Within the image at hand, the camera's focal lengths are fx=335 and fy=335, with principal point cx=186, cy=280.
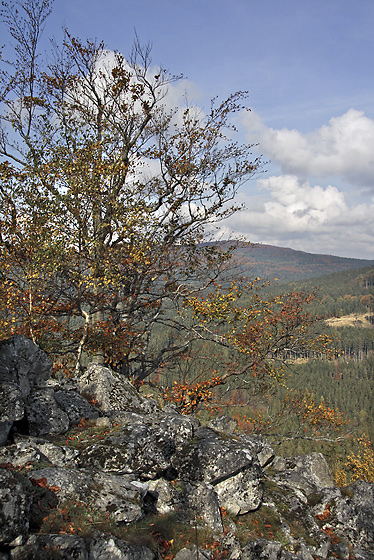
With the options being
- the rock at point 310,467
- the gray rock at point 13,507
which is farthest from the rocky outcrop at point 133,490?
the rock at point 310,467

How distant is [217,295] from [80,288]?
6.98 m

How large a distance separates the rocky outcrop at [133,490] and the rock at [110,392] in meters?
0.05

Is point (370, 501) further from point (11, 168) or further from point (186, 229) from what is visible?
point (11, 168)

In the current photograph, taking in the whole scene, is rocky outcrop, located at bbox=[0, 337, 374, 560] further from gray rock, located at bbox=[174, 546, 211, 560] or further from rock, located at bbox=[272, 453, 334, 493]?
rock, located at bbox=[272, 453, 334, 493]

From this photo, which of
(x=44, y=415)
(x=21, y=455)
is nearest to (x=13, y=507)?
(x=21, y=455)

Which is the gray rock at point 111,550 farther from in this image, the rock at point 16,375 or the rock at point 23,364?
the rock at point 23,364

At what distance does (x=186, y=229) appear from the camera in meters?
20.8

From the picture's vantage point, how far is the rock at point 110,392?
499 inches

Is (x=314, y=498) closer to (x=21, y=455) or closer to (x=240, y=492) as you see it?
(x=240, y=492)

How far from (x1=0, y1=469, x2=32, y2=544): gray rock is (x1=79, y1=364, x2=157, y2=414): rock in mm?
6753

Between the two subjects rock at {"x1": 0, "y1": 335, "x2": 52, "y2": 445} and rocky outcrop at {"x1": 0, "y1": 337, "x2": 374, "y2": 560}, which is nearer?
rocky outcrop at {"x1": 0, "y1": 337, "x2": 374, "y2": 560}

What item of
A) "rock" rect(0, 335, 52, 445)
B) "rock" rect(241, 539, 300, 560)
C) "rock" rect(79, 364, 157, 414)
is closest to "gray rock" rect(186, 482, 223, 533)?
"rock" rect(241, 539, 300, 560)

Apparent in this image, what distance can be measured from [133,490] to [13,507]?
3038 millimetres

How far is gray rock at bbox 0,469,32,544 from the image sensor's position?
5047 mm
